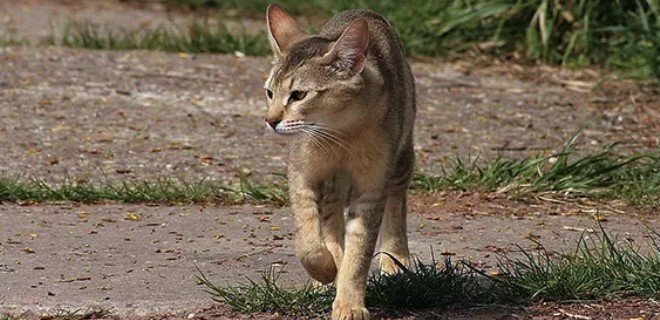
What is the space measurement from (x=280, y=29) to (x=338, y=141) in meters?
0.66

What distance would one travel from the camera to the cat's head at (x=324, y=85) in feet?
15.6

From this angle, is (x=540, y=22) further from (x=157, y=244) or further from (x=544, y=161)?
(x=157, y=244)

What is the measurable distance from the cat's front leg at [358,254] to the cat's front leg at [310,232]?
0.09 m

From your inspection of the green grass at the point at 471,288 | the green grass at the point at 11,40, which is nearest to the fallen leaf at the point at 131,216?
the green grass at the point at 471,288

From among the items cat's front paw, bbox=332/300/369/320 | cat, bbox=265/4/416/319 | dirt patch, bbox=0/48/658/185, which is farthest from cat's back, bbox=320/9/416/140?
dirt patch, bbox=0/48/658/185

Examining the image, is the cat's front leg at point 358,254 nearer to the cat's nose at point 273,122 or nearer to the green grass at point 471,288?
the green grass at point 471,288

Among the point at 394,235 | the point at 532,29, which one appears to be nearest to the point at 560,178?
the point at 394,235

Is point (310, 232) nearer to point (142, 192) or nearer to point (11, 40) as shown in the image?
point (142, 192)

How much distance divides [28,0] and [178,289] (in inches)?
287

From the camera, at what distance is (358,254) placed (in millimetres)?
4801

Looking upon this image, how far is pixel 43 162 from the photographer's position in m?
7.05

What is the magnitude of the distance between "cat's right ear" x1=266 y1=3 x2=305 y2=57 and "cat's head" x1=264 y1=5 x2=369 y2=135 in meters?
0.28

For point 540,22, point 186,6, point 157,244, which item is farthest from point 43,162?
point 186,6

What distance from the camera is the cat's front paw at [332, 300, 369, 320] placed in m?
4.61
